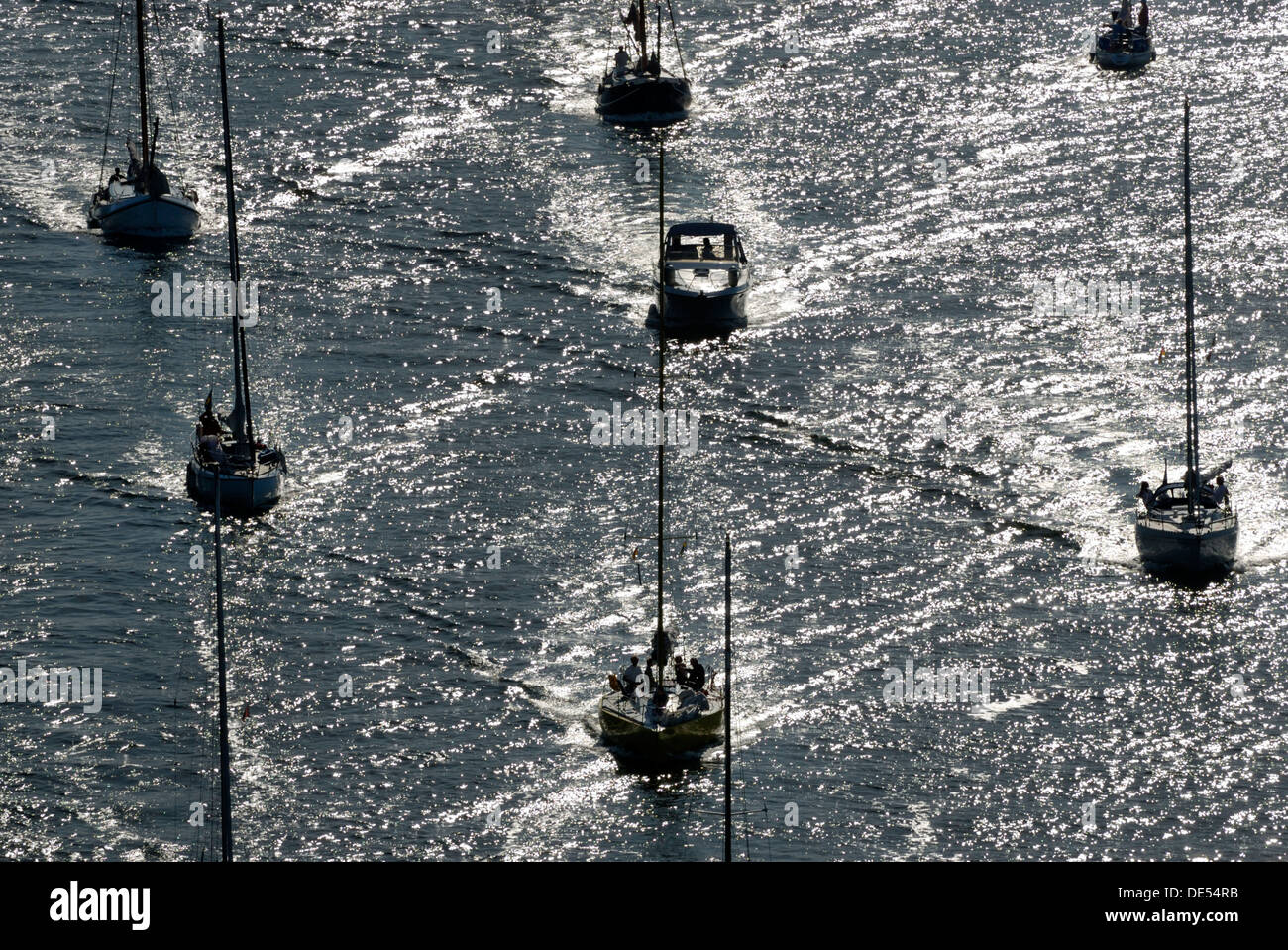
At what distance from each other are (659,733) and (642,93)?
7219 cm

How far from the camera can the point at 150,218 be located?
417 feet

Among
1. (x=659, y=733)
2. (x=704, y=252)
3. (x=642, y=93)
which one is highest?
(x=642, y=93)

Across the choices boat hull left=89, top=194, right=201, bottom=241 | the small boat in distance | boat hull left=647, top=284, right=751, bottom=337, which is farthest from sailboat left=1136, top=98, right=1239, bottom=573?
the small boat in distance

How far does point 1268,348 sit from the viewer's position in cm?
11450

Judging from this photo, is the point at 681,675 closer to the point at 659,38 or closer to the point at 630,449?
the point at 630,449

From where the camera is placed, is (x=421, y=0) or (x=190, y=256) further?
(x=421, y=0)

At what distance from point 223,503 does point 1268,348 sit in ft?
157

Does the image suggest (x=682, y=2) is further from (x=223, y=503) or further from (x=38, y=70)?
(x=223, y=503)

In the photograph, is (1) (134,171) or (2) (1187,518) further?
(1) (134,171)

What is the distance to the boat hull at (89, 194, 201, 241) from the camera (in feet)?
417

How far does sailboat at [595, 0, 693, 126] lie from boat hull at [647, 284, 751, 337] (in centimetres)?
2911

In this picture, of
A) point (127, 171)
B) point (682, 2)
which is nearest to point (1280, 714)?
point (127, 171)

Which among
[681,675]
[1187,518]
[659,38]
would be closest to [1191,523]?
[1187,518]

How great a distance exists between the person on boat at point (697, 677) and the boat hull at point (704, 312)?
125 feet
